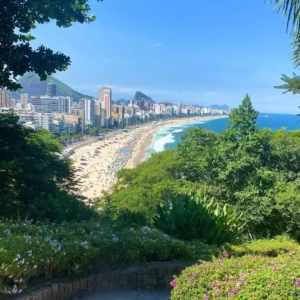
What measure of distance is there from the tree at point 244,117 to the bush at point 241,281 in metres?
9.24

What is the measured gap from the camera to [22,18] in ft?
12.7

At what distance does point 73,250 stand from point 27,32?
286 centimetres

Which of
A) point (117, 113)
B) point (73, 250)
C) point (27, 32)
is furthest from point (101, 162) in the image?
point (117, 113)

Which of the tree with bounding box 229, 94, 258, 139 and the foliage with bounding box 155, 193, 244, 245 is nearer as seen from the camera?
the foliage with bounding box 155, 193, 244, 245

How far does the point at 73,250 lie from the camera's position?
233cm

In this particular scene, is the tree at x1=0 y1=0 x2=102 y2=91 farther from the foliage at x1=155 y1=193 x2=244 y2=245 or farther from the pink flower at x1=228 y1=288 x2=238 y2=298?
the pink flower at x1=228 y1=288 x2=238 y2=298

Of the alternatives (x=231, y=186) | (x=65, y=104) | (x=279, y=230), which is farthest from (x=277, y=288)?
(x=65, y=104)

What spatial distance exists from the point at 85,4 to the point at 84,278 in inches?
124

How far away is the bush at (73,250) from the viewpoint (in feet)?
6.64

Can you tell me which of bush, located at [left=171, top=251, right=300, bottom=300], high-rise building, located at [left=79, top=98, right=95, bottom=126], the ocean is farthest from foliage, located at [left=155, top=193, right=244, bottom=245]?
high-rise building, located at [left=79, top=98, right=95, bottom=126]

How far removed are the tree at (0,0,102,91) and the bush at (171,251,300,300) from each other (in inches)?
117

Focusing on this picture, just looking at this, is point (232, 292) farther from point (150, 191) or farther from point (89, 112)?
point (89, 112)

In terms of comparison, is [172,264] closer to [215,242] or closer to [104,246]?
[104,246]

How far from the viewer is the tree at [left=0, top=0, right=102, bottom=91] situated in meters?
3.73
